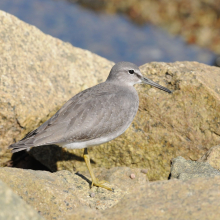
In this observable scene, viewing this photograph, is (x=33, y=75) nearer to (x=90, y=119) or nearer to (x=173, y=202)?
(x=90, y=119)

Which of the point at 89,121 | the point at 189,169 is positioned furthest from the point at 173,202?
the point at 89,121

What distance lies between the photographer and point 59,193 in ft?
15.8

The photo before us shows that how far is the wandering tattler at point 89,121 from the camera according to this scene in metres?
6.00

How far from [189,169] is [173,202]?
2.39 m

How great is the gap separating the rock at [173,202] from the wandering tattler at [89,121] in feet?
5.33

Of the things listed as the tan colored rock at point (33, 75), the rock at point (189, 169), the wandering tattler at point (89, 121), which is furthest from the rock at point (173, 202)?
the tan colored rock at point (33, 75)

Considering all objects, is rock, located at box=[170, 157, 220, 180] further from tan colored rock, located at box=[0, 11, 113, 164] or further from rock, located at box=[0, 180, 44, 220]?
rock, located at box=[0, 180, 44, 220]

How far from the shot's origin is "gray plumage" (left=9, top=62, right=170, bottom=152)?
19.7 ft

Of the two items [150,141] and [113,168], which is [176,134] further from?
[113,168]

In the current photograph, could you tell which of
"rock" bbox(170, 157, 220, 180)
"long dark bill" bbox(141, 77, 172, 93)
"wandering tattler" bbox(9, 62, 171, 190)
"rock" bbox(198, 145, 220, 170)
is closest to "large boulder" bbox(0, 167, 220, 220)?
"wandering tattler" bbox(9, 62, 171, 190)

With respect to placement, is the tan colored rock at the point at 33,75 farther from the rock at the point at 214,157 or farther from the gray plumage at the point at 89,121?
the rock at the point at 214,157

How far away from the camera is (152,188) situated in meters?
4.62

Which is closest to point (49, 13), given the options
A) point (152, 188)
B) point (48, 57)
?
point (48, 57)

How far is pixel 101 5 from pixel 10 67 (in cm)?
1290
